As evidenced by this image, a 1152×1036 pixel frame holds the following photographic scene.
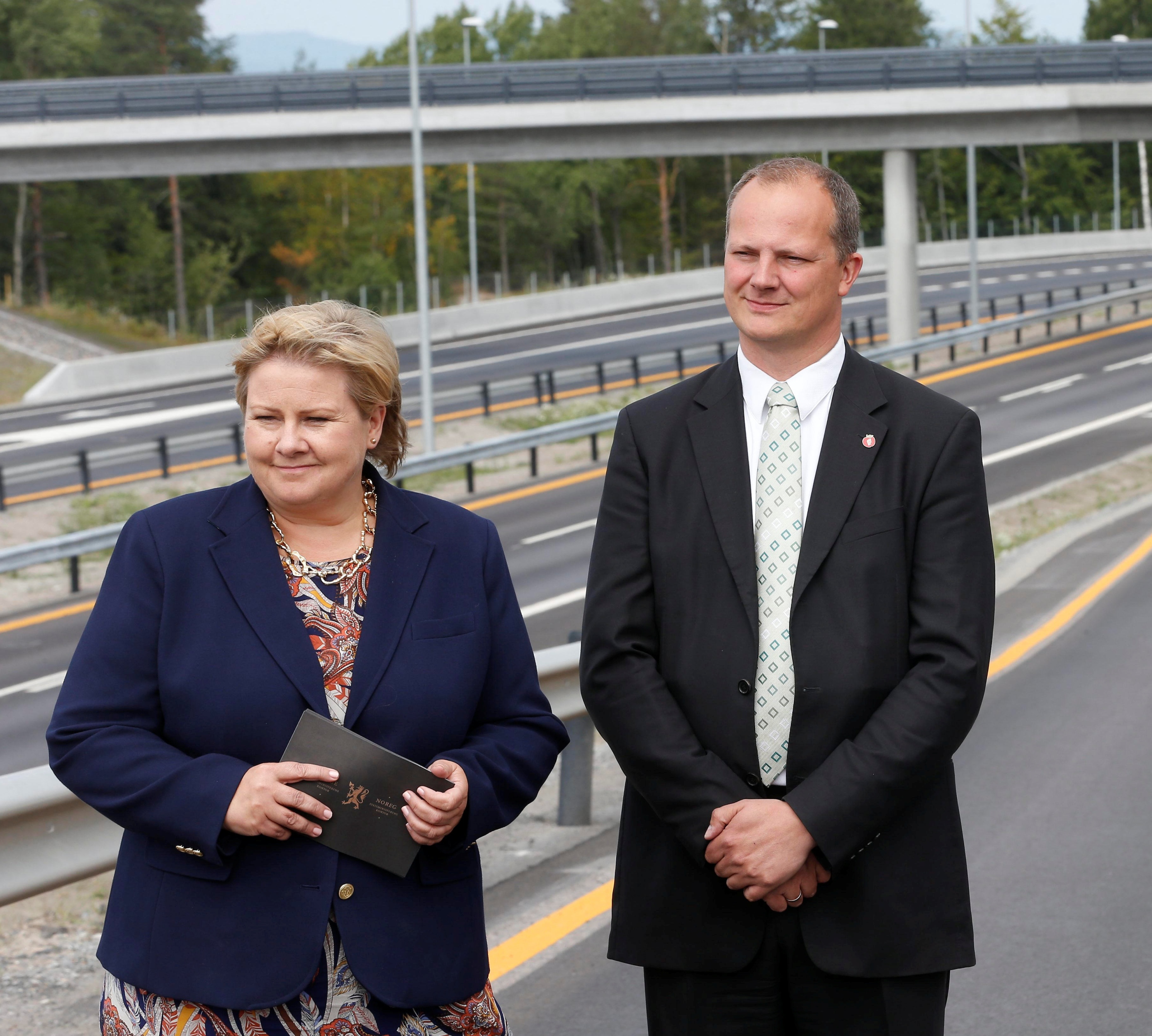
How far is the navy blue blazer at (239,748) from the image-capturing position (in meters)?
2.77

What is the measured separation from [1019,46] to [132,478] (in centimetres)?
2355

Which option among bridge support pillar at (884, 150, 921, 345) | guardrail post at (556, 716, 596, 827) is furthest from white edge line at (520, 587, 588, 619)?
bridge support pillar at (884, 150, 921, 345)

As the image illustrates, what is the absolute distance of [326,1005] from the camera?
2.83m

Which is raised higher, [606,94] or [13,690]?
[606,94]

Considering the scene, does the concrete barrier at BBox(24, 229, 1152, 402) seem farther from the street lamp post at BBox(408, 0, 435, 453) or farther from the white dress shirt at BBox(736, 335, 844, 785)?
the white dress shirt at BBox(736, 335, 844, 785)

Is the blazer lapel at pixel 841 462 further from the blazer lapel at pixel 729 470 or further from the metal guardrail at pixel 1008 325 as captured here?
the metal guardrail at pixel 1008 325

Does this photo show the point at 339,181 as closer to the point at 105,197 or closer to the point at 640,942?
the point at 105,197

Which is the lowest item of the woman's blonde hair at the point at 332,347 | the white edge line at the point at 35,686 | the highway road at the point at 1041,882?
the white edge line at the point at 35,686

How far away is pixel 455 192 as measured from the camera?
283 feet

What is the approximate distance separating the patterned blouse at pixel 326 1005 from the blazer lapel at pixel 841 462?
89 centimetres

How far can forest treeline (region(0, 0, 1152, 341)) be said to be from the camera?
73000mm

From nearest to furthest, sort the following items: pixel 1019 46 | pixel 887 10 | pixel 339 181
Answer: pixel 1019 46, pixel 339 181, pixel 887 10

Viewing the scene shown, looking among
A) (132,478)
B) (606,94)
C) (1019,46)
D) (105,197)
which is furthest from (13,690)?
(105,197)

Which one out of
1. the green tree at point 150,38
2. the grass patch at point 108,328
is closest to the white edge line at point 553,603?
the grass patch at point 108,328
